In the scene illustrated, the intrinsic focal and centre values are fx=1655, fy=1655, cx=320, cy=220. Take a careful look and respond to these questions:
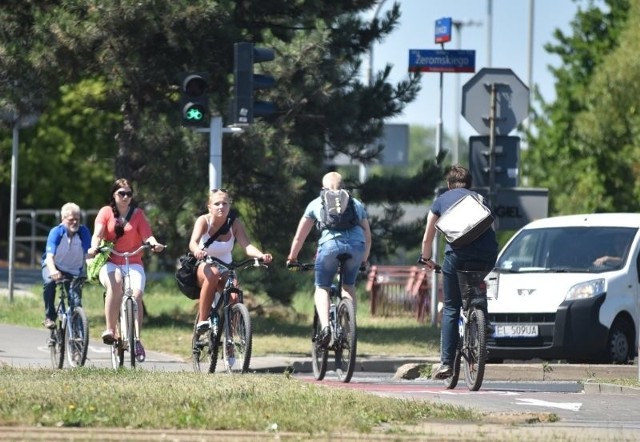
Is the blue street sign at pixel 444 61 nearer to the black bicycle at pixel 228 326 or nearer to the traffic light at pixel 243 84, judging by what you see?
the traffic light at pixel 243 84

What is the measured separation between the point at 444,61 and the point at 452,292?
28.2 ft

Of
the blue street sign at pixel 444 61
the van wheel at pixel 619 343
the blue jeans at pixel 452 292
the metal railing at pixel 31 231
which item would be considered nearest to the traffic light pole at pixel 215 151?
the blue street sign at pixel 444 61

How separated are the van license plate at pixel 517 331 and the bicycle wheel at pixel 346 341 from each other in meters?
2.98

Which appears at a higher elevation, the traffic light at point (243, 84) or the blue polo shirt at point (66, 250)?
the traffic light at point (243, 84)

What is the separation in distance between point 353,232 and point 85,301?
14.4 meters

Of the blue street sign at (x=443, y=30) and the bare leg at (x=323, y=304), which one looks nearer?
the bare leg at (x=323, y=304)

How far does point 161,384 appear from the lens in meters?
11.0

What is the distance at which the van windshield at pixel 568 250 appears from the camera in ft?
56.7

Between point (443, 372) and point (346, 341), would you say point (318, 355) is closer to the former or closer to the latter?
point (346, 341)

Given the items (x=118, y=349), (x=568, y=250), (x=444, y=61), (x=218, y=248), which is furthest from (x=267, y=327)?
(x=218, y=248)

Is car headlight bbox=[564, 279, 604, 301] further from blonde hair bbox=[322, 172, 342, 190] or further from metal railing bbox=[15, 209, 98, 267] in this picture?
metal railing bbox=[15, 209, 98, 267]

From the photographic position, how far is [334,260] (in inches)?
546

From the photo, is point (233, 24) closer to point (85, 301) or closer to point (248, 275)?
point (248, 275)

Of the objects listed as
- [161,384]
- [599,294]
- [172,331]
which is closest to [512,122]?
[599,294]
